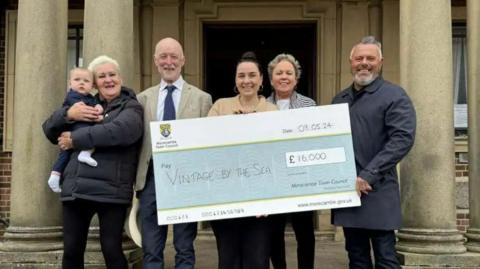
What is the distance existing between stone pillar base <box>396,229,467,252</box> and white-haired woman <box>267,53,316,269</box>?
1211 mm

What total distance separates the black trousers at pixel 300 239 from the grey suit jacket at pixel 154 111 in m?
1.16

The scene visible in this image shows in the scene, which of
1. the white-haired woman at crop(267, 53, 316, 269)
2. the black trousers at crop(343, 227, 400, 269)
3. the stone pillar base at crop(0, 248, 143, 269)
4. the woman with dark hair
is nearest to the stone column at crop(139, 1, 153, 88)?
the stone pillar base at crop(0, 248, 143, 269)

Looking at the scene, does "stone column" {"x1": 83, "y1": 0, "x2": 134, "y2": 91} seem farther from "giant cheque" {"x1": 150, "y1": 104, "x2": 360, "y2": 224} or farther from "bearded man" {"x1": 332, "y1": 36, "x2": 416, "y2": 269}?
"bearded man" {"x1": 332, "y1": 36, "x2": 416, "y2": 269}

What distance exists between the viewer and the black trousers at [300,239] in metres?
5.21

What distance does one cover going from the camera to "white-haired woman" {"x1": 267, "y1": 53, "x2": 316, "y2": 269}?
4926 millimetres

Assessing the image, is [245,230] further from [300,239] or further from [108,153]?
[108,153]

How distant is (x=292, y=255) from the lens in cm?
768

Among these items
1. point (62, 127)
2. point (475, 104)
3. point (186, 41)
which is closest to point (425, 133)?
point (475, 104)

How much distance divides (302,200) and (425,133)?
79.8 inches

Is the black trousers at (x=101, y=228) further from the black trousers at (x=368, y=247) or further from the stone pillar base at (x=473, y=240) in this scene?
the stone pillar base at (x=473, y=240)

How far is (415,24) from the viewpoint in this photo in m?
6.07

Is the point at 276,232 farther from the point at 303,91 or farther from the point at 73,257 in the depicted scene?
the point at 303,91

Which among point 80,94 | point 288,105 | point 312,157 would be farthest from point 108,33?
point 312,157

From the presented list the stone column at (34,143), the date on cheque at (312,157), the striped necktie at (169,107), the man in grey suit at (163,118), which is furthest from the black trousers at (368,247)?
the stone column at (34,143)
